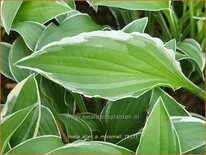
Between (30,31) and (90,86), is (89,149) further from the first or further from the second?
(30,31)

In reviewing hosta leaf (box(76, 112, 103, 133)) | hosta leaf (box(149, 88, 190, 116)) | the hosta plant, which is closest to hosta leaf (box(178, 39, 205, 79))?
the hosta plant

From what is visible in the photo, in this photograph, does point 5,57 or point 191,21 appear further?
point 191,21

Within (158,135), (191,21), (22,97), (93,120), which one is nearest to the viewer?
(158,135)

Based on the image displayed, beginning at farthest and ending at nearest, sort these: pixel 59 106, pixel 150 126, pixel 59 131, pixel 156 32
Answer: pixel 156 32, pixel 59 106, pixel 59 131, pixel 150 126

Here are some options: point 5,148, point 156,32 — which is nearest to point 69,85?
point 5,148

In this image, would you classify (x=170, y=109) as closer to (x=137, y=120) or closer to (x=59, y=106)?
(x=137, y=120)

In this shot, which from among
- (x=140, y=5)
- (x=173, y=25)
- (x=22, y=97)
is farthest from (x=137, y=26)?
(x=22, y=97)
